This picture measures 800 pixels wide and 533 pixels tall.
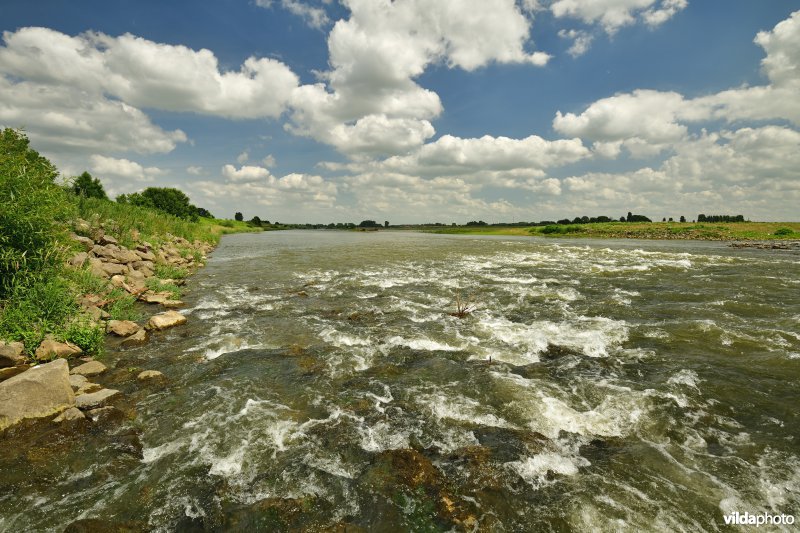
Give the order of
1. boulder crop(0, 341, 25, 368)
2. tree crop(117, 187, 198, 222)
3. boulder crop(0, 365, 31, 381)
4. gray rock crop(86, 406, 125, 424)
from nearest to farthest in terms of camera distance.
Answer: gray rock crop(86, 406, 125, 424)
boulder crop(0, 365, 31, 381)
boulder crop(0, 341, 25, 368)
tree crop(117, 187, 198, 222)

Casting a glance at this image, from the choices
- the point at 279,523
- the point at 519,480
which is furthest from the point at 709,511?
the point at 279,523

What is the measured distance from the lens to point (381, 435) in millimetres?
7801

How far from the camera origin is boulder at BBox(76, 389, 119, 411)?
850 centimetres

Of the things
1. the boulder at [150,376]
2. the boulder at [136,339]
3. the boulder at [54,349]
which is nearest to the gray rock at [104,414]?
the boulder at [150,376]

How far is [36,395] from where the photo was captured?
26.3 feet

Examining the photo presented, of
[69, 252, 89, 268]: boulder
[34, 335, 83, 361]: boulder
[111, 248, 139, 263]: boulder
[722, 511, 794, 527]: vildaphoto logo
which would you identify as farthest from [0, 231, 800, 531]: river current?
[111, 248, 139, 263]: boulder

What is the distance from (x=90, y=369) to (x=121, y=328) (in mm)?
3556

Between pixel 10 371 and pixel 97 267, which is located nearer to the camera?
pixel 10 371

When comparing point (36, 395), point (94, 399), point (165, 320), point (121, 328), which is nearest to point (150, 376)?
point (94, 399)

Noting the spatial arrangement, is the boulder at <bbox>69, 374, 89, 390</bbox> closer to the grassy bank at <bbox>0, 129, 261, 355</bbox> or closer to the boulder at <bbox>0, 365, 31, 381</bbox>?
the boulder at <bbox>0, 365, 31, 381</bbox>

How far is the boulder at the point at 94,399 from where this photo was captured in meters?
8.50

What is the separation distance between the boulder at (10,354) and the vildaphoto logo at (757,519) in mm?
16249

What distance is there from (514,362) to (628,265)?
30.5 meters

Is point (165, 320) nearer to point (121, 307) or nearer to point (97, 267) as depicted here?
point (121, 307)
